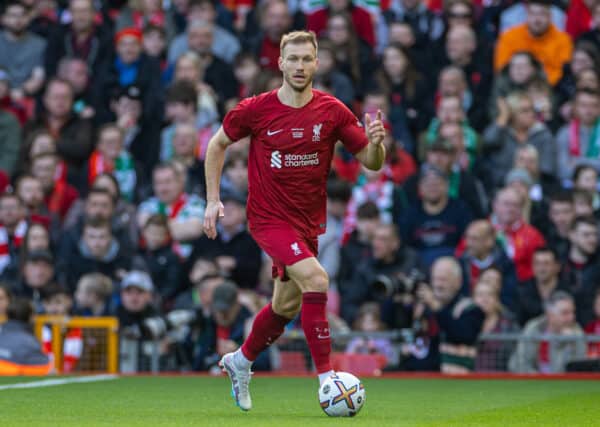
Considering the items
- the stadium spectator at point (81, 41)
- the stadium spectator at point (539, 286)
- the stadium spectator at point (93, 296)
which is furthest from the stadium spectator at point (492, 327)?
the stadium spectator at point (81, 41)

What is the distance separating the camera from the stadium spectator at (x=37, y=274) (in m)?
15.1

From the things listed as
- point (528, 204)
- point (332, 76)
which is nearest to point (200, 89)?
point (332, 76)

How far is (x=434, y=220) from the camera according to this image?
49.9ft

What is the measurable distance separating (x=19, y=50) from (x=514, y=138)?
635 cm

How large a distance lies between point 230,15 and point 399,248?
5258 millimetres

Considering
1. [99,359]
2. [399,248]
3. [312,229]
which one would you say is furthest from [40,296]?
[312,229]

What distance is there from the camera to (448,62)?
17.5 meters

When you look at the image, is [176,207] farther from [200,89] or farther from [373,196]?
[373,196]

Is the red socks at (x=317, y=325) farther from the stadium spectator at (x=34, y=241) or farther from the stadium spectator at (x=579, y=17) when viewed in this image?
the stadium spectator at (x=579, y=17)

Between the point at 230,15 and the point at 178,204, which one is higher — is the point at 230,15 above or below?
above

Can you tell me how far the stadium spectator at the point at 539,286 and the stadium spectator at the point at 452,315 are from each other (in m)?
0.66

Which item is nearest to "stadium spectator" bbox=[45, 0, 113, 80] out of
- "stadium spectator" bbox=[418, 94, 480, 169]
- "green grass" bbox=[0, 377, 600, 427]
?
"stadium spectator" bbox=[418, 94, 480, 169]

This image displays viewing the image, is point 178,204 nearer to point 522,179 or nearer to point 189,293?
point 189,293

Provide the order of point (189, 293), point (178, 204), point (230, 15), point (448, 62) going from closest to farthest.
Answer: point (189, 293) → point (178, 204) → point (448, 62) → point (230, 15)
